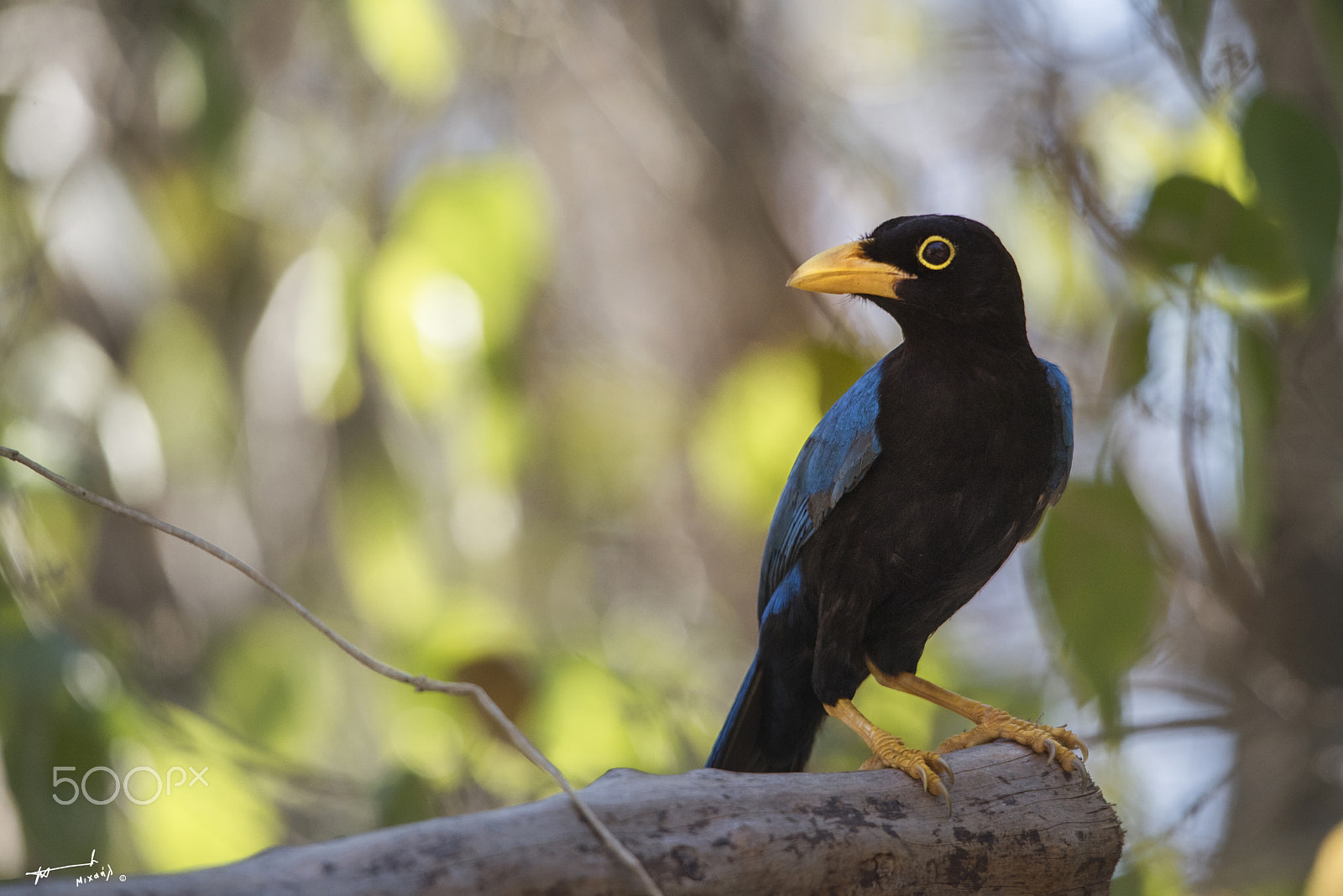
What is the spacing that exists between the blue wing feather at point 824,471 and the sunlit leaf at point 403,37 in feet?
7.45

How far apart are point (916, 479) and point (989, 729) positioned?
637mm

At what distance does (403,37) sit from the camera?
406 cm

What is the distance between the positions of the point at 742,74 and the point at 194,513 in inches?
145

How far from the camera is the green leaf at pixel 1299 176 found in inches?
109

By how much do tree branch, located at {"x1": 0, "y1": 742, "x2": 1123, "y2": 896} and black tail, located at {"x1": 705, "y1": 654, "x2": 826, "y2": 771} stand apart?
0.61 metres

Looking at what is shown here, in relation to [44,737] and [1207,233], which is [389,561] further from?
[1207,233]

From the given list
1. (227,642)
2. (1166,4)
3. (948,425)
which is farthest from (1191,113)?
(227,642)

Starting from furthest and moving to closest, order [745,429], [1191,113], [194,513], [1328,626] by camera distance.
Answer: [194,513], [1328,626], [1191,113], [745,429]

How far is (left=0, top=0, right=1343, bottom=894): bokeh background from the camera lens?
3.38 m

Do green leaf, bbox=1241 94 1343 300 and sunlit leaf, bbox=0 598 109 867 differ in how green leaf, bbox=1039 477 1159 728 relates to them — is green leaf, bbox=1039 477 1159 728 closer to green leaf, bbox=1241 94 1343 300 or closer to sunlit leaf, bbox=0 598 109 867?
green leaf, bbox=1241 94 1343 300

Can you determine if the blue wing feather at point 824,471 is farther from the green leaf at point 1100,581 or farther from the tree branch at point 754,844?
the green leaf at point 1100,581

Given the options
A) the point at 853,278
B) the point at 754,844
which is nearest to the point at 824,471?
the point at 853,278

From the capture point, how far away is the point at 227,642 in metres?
5.43

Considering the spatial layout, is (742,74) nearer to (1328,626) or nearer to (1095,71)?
(1095,71)
